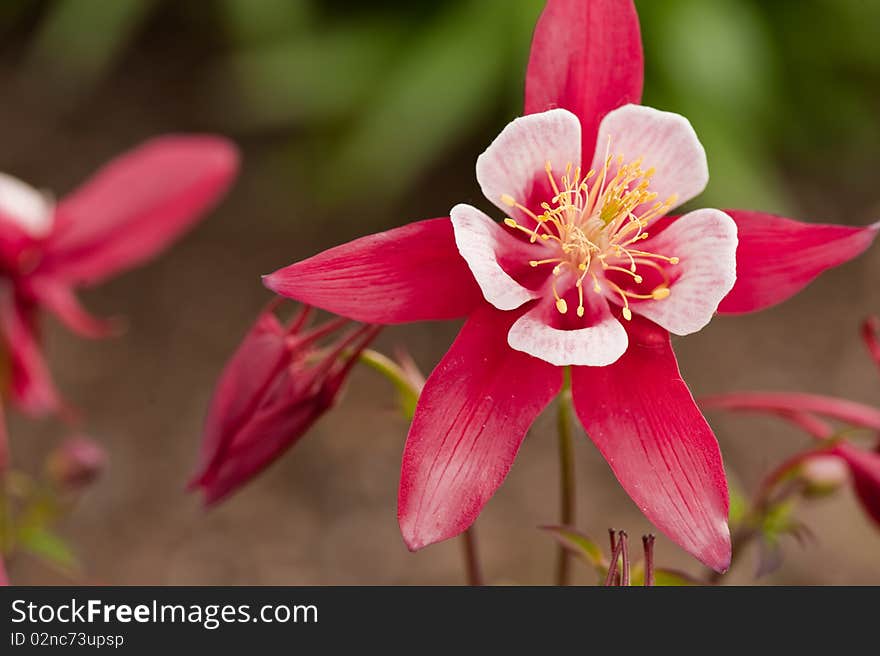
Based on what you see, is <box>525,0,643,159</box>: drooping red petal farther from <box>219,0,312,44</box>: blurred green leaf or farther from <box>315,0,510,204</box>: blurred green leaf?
<box>219,0,312,44</box>: blurred green leaf

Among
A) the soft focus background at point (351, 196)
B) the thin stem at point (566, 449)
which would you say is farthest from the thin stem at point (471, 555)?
the soft focus background at point (351, 196)

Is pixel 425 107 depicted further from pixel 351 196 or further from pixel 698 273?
pixel 698 273

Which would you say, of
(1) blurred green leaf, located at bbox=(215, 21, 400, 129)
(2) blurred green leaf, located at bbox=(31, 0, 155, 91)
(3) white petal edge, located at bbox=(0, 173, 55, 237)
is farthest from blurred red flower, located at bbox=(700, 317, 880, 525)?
(2) blurred green leaf, located at bbox=(31, 0, 155, 91)

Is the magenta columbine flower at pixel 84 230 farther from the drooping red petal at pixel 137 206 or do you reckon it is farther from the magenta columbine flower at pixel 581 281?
the magenta columbine flower at pixel 581 281

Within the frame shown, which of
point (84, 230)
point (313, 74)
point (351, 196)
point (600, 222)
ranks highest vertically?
point (313, 74)

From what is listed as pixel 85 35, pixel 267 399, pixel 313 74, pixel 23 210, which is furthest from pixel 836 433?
pixel 85 35
